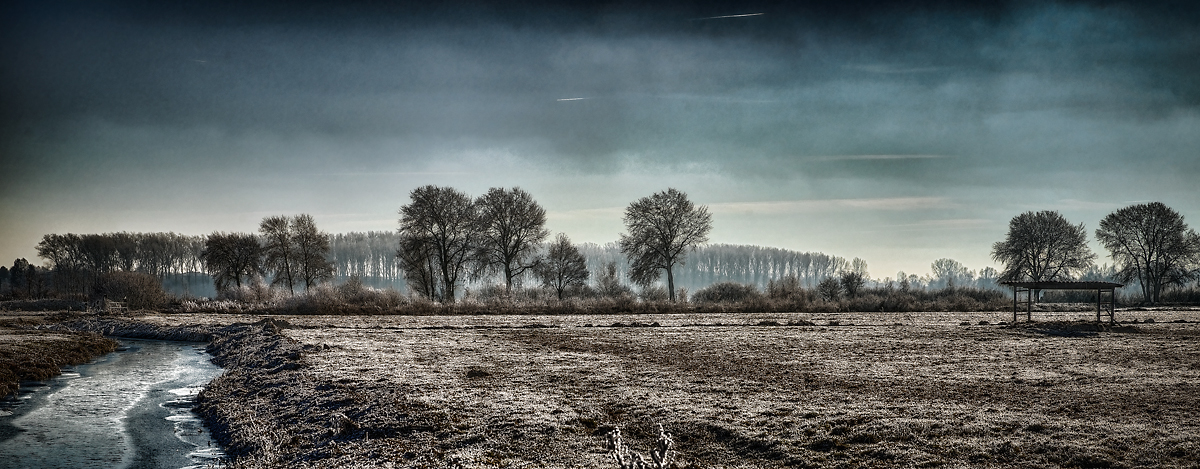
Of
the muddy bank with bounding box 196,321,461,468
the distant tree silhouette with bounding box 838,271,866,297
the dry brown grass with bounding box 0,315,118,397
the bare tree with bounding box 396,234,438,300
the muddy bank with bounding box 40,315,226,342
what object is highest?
the bare tree with bounding box 396,234,438,300

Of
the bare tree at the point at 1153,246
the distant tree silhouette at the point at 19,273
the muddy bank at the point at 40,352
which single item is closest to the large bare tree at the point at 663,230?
the muddy bank at the point at 40,352

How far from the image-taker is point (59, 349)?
86.6ft

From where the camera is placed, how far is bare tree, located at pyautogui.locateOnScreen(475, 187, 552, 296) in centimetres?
5788

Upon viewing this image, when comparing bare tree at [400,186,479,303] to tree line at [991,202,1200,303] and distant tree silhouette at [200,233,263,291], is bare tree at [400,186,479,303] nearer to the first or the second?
distant tree silhouette at [200,233,263,291]

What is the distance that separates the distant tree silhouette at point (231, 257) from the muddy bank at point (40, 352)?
32212mm

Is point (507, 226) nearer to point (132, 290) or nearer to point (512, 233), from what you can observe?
point (512, 233)

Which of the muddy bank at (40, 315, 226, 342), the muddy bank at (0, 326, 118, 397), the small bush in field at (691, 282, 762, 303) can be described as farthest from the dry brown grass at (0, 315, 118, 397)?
the small bush in field at (691, 282, 762, 303)

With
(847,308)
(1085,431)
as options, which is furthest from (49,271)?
(1085,431)

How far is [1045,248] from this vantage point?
227 feet

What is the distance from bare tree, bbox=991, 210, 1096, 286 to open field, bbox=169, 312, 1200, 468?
51.6m

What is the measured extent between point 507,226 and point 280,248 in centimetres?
2424

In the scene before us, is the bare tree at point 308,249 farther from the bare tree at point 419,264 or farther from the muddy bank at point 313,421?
the muddy bank at point 313,421

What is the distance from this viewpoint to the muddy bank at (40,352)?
20.4 meters

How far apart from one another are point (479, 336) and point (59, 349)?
16.6 metres
